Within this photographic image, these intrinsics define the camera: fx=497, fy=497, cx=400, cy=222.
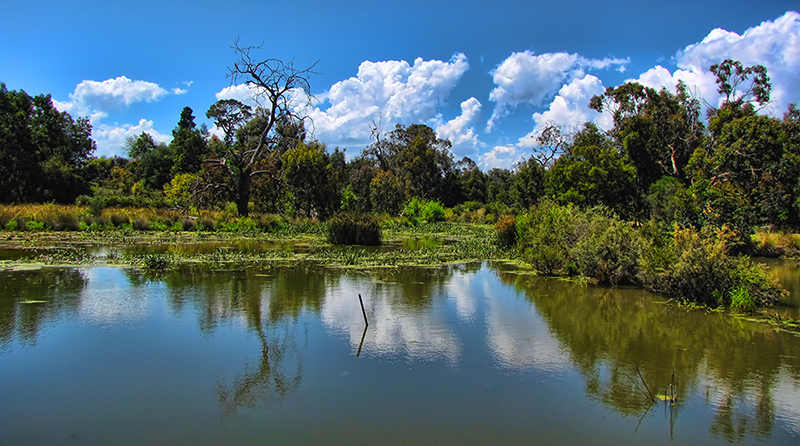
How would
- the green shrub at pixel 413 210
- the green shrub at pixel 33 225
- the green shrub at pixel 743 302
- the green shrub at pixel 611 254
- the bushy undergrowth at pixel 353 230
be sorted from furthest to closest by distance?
the green shrub at pixel 413 210, the bushy undergrowth at pixel 353 230, the green shrub at pixel 33 225, the green shrub at pixel 611 254, the green shrub at pixel 743 302

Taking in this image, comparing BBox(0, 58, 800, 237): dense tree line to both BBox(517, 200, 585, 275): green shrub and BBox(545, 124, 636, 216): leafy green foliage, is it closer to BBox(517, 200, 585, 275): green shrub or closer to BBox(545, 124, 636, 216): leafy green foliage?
BBox(545, 124, 636, 216): leafy green foliage

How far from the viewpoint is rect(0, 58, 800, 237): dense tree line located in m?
25.9

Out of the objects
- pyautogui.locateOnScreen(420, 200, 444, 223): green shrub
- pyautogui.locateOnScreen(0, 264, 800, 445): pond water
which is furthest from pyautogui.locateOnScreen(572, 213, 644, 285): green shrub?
pyautogui.locateOnScreen(420, 200, 444, 223): green shrub

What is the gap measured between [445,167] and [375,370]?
2060 inches

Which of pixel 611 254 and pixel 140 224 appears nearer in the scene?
pixel 611 254

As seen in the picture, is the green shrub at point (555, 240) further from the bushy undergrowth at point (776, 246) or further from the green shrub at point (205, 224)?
the green shrub at point (205, 224)

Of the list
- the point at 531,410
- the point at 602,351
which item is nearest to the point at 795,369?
the point at 602,351

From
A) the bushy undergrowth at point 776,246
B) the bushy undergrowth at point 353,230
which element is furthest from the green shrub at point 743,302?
the bushy undergrowth at point 353,230

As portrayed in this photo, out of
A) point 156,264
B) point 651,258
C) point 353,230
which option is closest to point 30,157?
point 353,230

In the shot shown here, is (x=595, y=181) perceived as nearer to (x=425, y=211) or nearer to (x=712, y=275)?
(x=425, y=211)

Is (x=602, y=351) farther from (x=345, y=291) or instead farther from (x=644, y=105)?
(x=644, y=105)

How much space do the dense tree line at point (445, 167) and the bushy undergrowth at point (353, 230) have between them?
8052mm

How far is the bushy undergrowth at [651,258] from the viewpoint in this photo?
33.3ft

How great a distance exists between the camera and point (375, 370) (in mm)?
6289
